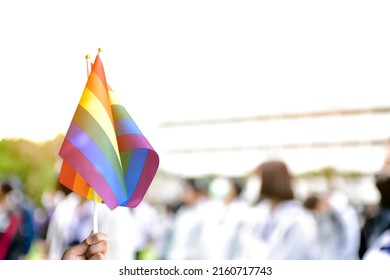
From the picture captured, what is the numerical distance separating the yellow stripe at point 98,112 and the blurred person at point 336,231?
355 cm

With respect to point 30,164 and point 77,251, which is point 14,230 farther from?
point 30,164

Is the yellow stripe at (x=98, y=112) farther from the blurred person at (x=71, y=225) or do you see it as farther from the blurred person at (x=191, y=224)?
the blurred person at (x=191, y=224)

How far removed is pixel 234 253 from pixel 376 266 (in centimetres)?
249

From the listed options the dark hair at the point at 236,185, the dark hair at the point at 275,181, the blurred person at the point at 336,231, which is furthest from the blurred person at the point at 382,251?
the dark hair at the point at 236,185

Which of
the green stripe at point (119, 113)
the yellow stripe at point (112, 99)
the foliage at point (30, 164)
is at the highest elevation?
the foliage at point (30, 164)

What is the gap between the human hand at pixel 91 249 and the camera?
2.26m

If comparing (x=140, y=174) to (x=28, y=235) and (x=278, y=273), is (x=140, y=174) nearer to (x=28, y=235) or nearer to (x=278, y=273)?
(x=278, y=273)

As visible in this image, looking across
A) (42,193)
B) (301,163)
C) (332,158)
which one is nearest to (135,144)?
(42,193)

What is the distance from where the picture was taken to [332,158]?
21.8m

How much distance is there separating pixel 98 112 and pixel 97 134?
7cm

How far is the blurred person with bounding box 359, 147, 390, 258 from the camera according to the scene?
3.76 m

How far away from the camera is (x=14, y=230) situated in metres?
5.76

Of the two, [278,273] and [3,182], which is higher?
[3,182]

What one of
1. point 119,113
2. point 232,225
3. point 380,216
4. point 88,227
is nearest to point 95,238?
point 119,113
